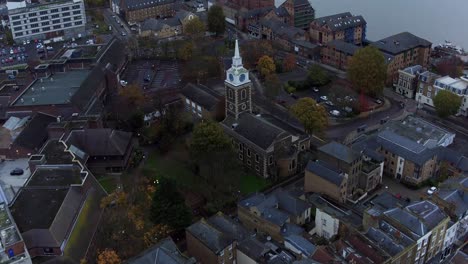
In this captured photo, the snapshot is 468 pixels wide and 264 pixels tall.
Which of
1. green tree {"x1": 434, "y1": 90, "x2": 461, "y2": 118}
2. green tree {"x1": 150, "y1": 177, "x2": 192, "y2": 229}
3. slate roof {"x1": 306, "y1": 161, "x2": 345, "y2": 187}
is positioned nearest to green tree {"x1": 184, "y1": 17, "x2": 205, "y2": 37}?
green tree {"x1": 434, "y1": 90, "x2": 461, "y2": 118}

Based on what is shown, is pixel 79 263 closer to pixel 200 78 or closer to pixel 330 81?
pixel 200 78

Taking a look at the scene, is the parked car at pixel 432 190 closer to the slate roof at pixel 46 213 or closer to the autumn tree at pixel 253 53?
the slate roof at pixel 46 213

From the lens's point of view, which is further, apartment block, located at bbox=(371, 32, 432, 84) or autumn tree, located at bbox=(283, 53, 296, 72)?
autumn tree, located at bbox=(283, 53, 296, 72)

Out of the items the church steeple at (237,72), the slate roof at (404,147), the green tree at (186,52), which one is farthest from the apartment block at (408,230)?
the green tree at (186,52)

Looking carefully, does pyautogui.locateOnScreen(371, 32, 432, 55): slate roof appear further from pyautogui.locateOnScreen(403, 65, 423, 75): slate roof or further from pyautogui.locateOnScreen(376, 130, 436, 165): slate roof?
pyautogui.locateOnScreen(376, 130, 436, 165): slate roof

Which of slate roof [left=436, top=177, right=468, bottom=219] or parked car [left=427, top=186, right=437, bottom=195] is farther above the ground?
slate roof [left=436, top=177, right=468, bottom=219]

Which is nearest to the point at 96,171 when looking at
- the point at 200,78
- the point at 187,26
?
the point at 200,78
